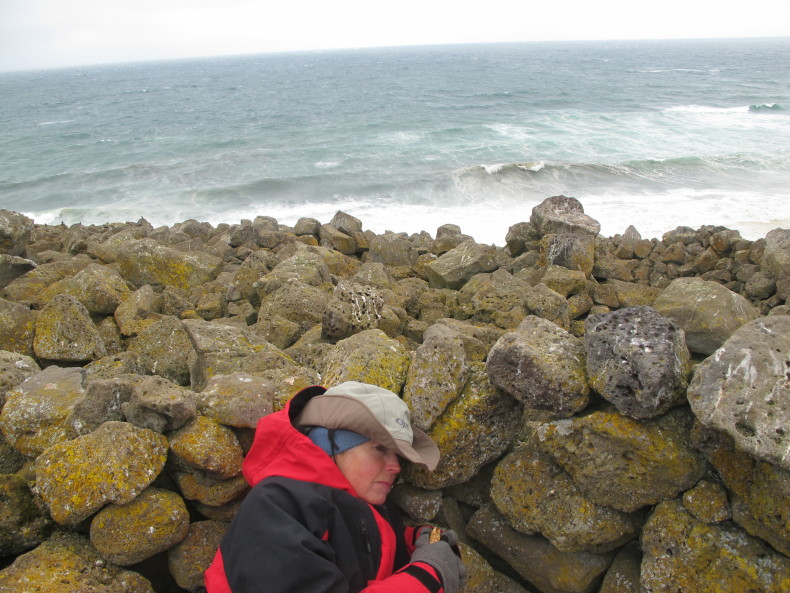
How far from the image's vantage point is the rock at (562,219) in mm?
9875

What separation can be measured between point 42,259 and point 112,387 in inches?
328

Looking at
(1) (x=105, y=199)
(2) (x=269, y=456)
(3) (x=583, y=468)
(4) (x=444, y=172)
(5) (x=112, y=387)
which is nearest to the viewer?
(2) (x=269, y=456)

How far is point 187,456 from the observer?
3.05m

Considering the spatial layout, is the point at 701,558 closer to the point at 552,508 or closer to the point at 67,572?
the point at 552,508

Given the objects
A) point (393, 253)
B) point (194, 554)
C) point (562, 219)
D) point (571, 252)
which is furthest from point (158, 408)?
point (562, 219)

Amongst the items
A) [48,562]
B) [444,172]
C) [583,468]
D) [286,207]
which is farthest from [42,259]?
Answer: [444,172]

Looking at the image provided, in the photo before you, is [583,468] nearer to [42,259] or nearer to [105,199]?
[42,259]

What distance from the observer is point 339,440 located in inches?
108

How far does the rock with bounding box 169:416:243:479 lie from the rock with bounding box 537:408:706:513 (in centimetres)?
182

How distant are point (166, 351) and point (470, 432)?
275 cm

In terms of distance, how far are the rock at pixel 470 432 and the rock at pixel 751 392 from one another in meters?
1.10

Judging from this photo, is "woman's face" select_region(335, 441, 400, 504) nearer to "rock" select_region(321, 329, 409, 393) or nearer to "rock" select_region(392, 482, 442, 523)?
"rock" select_region(392, 482, 442, 523)

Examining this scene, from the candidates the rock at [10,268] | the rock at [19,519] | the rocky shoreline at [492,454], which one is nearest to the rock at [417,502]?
the rocky shoreline at [492,454]

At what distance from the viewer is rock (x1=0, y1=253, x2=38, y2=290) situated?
25.2 ft
